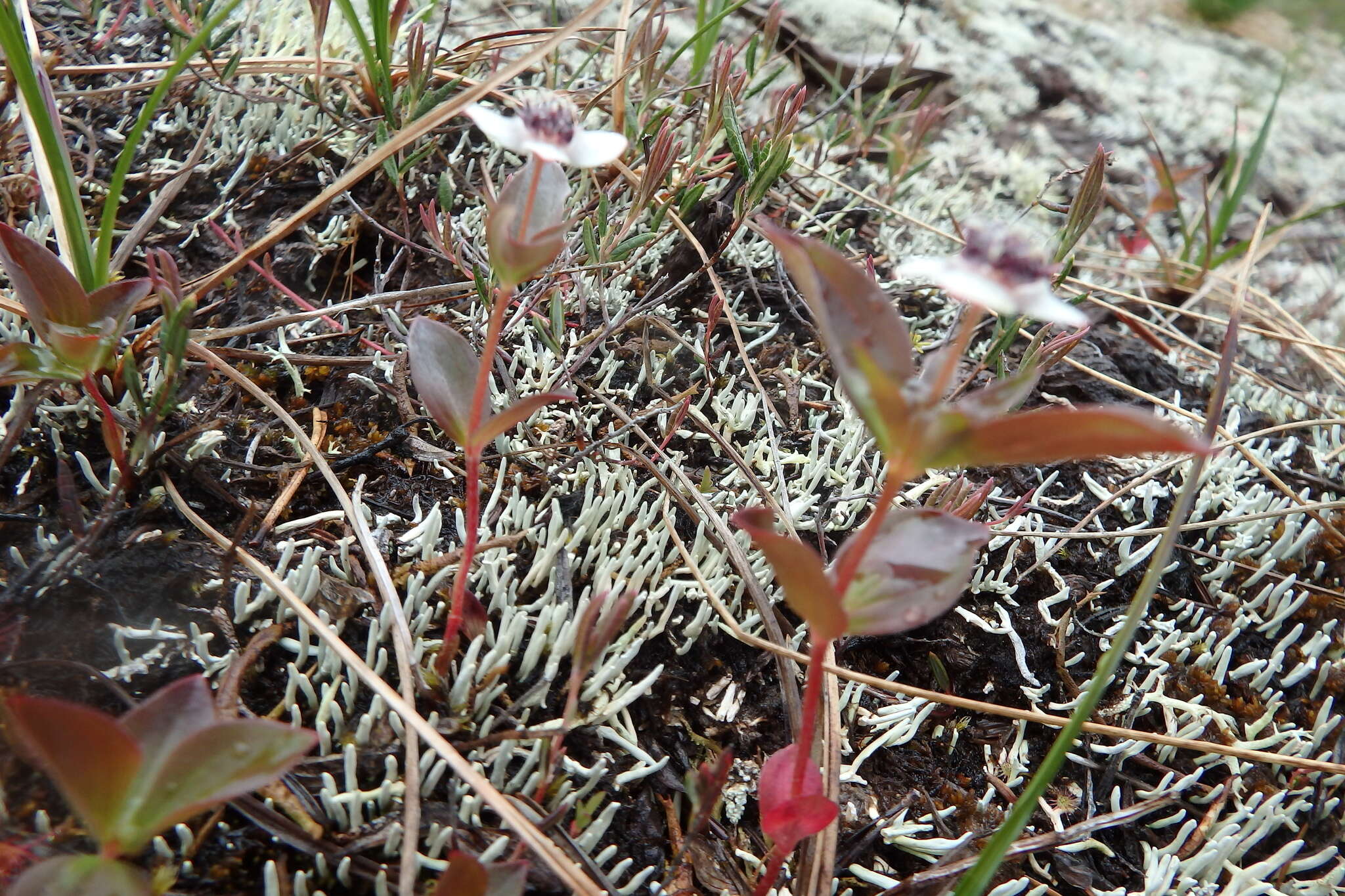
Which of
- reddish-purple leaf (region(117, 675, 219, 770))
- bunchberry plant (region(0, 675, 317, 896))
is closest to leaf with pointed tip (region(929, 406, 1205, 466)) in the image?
bunchberry plant (region(0, 675, 317, 896))

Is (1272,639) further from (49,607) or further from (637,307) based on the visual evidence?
(49,607)

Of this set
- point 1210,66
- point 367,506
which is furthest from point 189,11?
point 1210,66

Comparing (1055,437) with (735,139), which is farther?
(735,139)

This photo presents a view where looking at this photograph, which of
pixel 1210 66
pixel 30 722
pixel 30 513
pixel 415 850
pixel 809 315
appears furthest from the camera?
pixel 1210 66

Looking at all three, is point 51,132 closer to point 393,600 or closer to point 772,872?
point 393,600

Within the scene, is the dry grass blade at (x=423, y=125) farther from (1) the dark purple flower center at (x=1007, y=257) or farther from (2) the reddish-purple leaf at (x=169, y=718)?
(1) the dark purple flower center at (x=1007, y=257)

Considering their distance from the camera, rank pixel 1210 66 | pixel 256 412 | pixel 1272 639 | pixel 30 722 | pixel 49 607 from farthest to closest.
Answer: pixel 1210 66, pixel 1272 639, pixel 256 412, pixel 49 607, pixel 30 722

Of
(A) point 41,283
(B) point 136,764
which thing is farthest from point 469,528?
(A) point 41,283

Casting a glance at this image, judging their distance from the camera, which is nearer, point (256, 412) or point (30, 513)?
point (30, 513)
